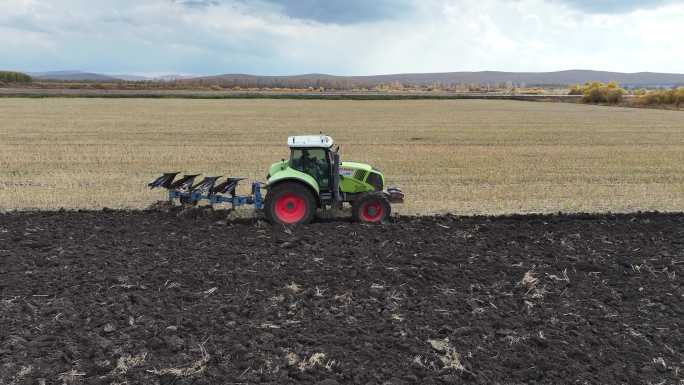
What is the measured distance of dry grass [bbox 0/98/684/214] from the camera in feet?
43.9

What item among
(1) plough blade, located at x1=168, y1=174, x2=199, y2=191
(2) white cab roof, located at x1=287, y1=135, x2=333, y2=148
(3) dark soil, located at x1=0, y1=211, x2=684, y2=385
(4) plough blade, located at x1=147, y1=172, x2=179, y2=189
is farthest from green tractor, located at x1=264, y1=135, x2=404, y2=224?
(4) plough blade, located at x1=147, y1=172, x2=179, y2=189

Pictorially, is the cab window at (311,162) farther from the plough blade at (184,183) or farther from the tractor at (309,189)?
the plough blade at (184,183)

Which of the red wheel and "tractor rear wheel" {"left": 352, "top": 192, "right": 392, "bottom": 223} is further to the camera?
"tractor rear wheel" {"left": 352, "top": 192, "right": 392, "bottom": 223}

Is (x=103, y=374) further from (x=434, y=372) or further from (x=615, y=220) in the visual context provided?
(x=615, y=220)

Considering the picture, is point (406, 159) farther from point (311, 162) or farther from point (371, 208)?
→ point (311, 162)

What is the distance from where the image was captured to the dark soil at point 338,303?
5.47 m

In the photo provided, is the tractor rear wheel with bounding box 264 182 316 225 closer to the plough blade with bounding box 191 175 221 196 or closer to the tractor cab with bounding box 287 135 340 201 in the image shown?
the tractor cab with bounding box 287 135 340 201

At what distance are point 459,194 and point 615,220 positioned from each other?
392 centimetres

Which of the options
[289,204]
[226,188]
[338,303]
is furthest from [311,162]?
[338,303]

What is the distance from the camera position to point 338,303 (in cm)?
692

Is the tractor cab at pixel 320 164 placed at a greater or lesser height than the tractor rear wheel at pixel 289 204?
greater

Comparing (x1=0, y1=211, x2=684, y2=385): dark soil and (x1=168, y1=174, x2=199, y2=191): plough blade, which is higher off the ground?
(x1=168, y1=174, x2=199, y2=191): plough blade

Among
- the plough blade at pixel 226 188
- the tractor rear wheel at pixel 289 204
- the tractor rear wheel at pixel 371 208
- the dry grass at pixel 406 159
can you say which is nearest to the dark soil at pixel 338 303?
the tractor rear wheel at pixel 289 204

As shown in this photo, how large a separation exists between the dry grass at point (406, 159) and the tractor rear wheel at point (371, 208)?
1.89 metres
